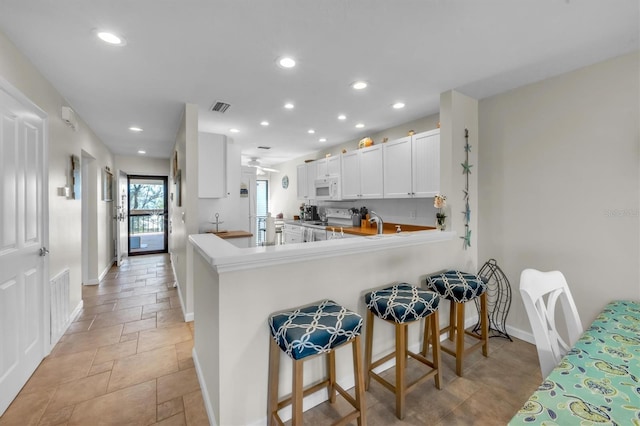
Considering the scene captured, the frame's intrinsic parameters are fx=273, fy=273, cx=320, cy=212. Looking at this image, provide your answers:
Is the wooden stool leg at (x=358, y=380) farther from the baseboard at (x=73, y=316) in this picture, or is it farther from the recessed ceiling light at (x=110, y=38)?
the baseboard at (x=73, y=316)

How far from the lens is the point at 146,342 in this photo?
A: 2676 mm

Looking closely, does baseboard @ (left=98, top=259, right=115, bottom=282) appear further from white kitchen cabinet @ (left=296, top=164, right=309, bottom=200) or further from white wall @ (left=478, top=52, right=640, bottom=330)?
white wall @ (left=478, top=52, right=640, bottom=330)

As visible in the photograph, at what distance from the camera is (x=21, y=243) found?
79.0 inches

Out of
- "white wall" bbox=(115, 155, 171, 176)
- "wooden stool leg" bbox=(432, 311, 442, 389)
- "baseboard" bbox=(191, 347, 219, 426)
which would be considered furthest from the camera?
"white wall" bbox=(115, 155, 171, 176)

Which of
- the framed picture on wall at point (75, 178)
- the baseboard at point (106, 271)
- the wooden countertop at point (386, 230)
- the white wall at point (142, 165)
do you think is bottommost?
the baseboard at point (106, 271)

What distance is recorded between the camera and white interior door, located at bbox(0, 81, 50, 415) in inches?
70.9

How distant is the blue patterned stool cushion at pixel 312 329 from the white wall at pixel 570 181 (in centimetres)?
220

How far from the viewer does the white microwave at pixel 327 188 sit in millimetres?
4809

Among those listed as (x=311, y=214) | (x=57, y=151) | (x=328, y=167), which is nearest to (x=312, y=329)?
(x=57, y=151)

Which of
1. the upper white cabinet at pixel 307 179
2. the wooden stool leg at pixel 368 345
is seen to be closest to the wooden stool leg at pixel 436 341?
the wooden stool leg at pixel 368 345

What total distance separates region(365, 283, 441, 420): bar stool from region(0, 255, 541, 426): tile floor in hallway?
6.4 inches

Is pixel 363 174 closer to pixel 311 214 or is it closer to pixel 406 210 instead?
pixel 406 210

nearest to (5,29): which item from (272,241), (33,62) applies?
(33,62)

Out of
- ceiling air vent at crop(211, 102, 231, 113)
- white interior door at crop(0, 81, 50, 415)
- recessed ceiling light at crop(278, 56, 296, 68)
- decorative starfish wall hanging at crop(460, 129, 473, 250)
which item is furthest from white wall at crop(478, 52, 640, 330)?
white interior door at crop(0, 81, 50, 415)
